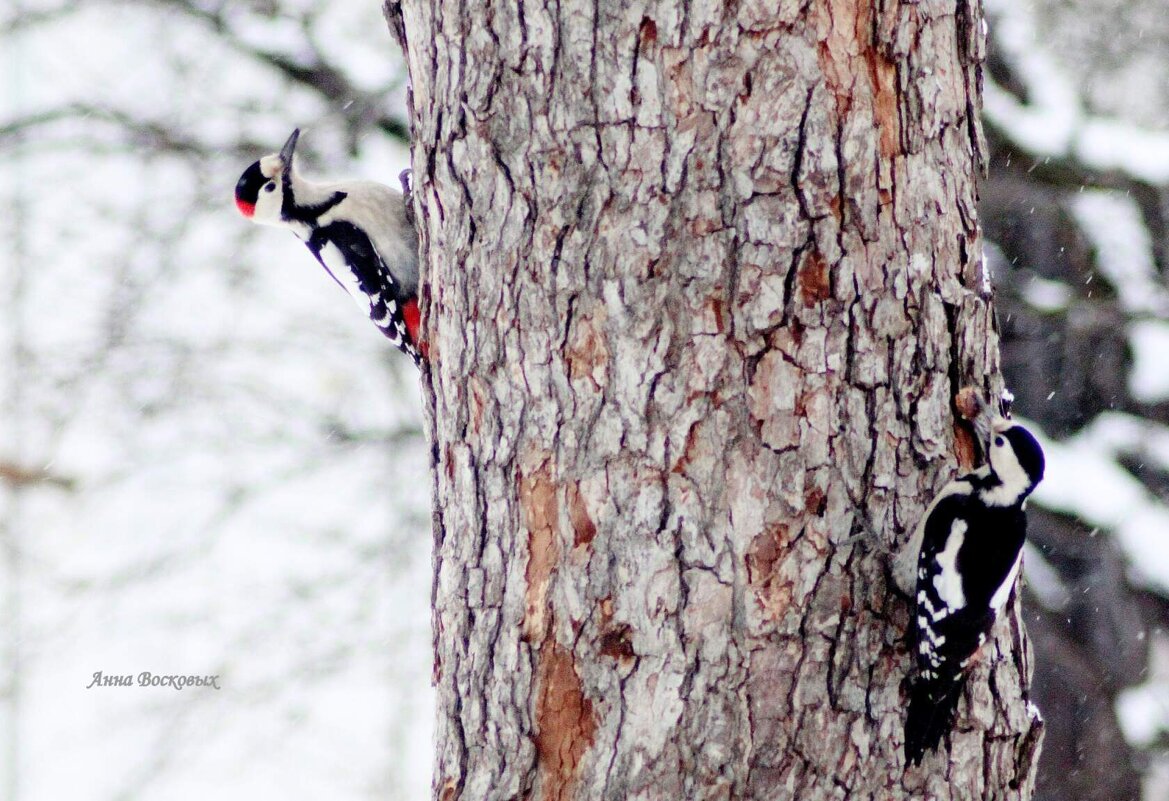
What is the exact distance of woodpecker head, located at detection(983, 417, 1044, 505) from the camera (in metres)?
2.40

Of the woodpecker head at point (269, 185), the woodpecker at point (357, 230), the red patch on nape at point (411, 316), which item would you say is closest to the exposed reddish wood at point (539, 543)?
the woodpecker at point (357, 230)

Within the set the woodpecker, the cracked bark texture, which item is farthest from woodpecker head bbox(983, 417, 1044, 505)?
the woodpecker

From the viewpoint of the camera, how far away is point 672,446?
2.24 m

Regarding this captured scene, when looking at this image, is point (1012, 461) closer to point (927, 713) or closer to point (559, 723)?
point (927, 713)

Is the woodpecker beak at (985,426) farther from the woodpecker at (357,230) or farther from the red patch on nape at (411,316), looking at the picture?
the red patch on nape at (411,316)

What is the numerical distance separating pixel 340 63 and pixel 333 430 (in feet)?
7.39

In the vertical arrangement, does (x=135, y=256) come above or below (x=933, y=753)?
above

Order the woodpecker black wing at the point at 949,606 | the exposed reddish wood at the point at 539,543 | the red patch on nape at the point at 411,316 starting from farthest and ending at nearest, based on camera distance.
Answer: the red patch on nape at the point at 411,316 → the exposed reddish wood at the point at 539,543 → the woodpecker black wing at the point at 949,606

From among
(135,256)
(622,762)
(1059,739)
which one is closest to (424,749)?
(135,256)

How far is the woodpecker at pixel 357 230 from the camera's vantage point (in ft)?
12.6

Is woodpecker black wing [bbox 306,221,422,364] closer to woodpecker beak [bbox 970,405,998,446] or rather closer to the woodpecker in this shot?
the woodpecker

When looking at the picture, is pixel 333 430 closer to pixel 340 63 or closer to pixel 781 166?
pixel 340 63

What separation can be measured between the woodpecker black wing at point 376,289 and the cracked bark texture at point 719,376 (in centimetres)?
153

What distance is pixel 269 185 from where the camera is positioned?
→ 13.8 ft
